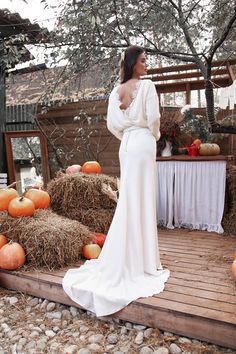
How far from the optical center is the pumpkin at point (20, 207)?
3.37m

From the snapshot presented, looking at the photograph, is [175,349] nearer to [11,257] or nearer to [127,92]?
[11,257]

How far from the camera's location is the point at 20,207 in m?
3.37

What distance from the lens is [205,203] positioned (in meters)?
4.63

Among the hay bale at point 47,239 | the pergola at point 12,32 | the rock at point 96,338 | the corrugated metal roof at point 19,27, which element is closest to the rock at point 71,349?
the rock at point 96,338

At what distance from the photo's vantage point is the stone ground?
215 centimetres

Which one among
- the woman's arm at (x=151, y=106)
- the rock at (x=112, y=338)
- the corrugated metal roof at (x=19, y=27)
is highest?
the corrugated metal roof at (x=19, y=27)

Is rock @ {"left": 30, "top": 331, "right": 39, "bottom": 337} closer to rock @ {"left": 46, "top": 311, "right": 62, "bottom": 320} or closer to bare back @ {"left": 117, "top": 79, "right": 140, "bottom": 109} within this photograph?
rock @ {"left": 46, "top": 311, "right": 62, "bottom": 320}

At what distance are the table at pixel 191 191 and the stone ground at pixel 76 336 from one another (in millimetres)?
2505

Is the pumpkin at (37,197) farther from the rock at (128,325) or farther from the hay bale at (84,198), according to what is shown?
the rock at (128,325)

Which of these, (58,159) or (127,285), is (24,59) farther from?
(127,285)

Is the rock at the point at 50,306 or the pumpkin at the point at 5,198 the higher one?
the pumpkin at the point at 5,198

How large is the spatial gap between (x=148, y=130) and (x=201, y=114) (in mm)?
2977

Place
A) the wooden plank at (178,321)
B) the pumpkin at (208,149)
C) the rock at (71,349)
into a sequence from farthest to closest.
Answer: the pumpkin at (208,149) → the rock at (71,349) → the wooden plank at (178,321)

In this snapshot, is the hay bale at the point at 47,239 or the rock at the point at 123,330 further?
the hay bale at the point at 47,239
